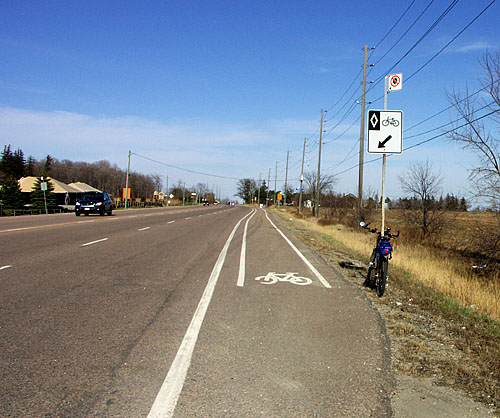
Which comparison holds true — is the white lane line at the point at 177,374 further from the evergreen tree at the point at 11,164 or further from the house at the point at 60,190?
the evergreen tree at the point at 11,164

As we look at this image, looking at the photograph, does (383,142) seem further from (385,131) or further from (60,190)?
(60,190)

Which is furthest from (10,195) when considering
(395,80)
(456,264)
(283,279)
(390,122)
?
(390,122)

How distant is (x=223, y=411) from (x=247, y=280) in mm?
5995

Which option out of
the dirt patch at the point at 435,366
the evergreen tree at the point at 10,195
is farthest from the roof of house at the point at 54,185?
the dirt patch at the point at 435,366

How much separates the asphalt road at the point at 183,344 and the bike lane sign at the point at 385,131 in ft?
10.4

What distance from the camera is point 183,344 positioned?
16.8 feet

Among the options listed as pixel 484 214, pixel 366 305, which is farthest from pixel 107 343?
pixel 484 214

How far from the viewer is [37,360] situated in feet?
14.5

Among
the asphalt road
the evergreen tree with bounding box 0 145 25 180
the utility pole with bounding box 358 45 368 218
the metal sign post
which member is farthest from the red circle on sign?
the evergreen tree with bounding box 0 145 25 180

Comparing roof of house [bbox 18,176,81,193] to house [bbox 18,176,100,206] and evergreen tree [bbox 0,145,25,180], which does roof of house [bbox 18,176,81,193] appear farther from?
evergreen tree [bbox 0,145,25,180]

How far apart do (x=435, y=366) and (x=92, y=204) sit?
112ft

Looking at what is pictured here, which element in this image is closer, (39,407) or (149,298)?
(39,407)

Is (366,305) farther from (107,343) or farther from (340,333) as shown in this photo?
(107,343)

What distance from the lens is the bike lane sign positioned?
9875 millimetres
